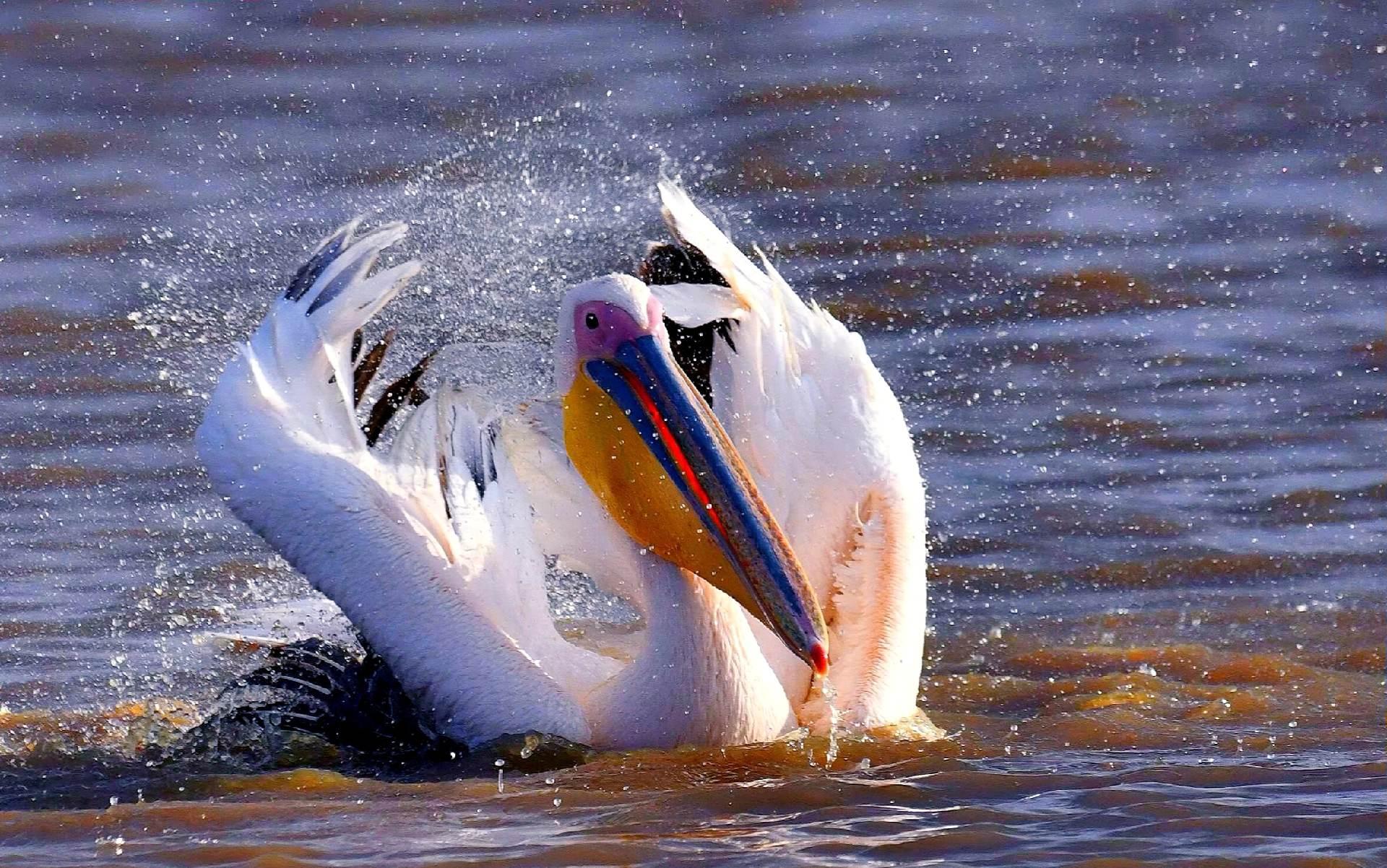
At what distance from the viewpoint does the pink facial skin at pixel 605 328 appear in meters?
3.87

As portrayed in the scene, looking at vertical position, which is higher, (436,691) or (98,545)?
(98,545)

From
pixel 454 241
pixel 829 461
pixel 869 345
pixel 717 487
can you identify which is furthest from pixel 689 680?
pixel 869 345

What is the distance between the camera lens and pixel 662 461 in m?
3.83

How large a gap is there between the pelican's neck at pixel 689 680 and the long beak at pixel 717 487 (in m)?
0.07

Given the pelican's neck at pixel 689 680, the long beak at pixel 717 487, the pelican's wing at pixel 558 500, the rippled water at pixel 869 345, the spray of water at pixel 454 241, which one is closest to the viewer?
the rippled water at pixel 869 345

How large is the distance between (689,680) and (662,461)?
0.40 meters

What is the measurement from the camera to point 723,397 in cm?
442

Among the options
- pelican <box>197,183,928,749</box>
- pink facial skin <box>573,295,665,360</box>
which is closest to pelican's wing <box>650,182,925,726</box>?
pelican <box>197,183,928,749</box>

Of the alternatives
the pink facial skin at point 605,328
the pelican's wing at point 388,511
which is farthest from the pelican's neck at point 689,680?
the pink facial skin at point 605,328

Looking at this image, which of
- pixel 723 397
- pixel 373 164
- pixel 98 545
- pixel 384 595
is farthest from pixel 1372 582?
pixel 373 164

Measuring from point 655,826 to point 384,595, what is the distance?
777 mm

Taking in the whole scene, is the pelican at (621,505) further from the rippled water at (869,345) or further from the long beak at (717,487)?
the rippled water at (869,345)

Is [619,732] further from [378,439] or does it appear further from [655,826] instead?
[378,439]

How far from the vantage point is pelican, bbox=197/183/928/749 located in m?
3.79
